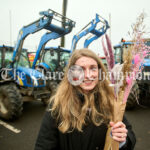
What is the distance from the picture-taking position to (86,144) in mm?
1102

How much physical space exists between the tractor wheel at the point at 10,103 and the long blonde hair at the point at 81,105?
278 centimetres

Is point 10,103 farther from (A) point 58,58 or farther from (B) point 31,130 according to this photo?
(A) point 58,58

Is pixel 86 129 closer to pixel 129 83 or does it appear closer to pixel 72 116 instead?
pixel 72 116

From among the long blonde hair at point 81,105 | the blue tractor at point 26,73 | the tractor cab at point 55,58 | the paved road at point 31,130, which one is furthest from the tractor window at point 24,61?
the long blonde hair at point 81,105

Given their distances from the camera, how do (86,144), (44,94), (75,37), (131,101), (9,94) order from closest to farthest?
(86,144) < (9,94) < (131,101) < (44,94) < (75,37)

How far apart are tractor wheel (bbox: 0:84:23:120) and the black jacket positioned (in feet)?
9.20

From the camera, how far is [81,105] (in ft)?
3.93

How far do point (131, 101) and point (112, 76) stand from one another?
4.14m

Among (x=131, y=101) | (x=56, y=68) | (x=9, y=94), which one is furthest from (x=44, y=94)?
(x=131, y=101)

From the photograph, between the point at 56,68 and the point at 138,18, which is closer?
the point at 138,18

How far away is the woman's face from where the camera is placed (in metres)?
1.05

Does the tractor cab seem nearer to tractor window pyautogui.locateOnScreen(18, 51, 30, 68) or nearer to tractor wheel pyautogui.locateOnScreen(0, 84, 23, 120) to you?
tractor window pyautogui.locateOnScreen(18, 51, 30, 68)

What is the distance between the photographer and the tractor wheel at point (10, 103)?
Result: 12.0 feet

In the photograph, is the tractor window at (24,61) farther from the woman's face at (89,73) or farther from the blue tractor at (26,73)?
the woman's face at (89,73)
